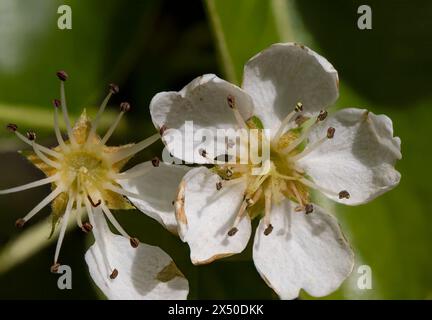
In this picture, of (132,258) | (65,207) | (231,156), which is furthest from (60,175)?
(231,156)

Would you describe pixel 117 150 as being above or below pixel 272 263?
above

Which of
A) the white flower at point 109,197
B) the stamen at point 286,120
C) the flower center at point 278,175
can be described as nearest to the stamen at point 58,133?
the white flower at point 109,197

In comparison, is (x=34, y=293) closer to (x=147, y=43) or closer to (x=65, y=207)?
(x=65, y=207)

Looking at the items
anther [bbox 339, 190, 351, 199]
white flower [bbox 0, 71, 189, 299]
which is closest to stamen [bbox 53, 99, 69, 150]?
white flower [bbox 0, 71, 189, 299]

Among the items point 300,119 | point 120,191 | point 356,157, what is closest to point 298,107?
point 300,119

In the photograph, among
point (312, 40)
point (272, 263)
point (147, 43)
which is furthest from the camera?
point (147, 43)

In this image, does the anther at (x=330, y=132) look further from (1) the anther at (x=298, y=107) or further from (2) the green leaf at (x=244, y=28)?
(2) the green leaf at (x=244, y=28)
